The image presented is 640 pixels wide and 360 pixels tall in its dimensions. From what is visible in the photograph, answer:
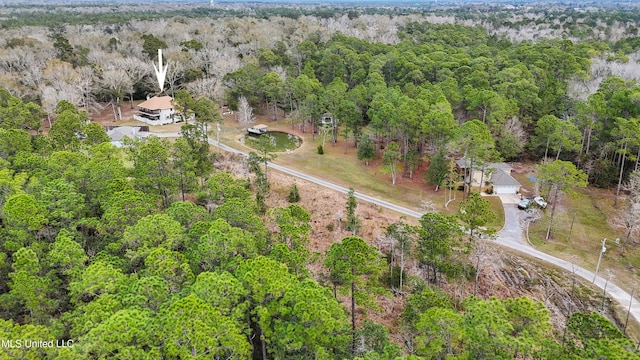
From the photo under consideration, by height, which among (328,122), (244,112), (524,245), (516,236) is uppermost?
(244,112)

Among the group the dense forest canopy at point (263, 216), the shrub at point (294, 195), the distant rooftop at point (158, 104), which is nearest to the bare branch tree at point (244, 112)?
the dense forest canopy at point (263, 216)

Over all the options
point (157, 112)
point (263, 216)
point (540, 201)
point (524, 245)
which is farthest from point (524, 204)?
point (157, 112)

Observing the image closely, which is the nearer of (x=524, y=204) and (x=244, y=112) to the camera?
(x=524, y=204)

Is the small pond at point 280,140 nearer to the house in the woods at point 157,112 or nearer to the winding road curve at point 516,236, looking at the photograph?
the winding road curve at point 516,236

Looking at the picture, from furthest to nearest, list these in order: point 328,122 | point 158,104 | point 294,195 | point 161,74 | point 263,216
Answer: point 161,74 < point 158,104 < point 328,122 < point 294,195 < point 263,216

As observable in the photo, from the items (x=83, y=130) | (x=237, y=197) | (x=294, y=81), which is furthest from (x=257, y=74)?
(x=237, y=197)

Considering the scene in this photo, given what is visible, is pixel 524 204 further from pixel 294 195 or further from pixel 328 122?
pixel 328 122
